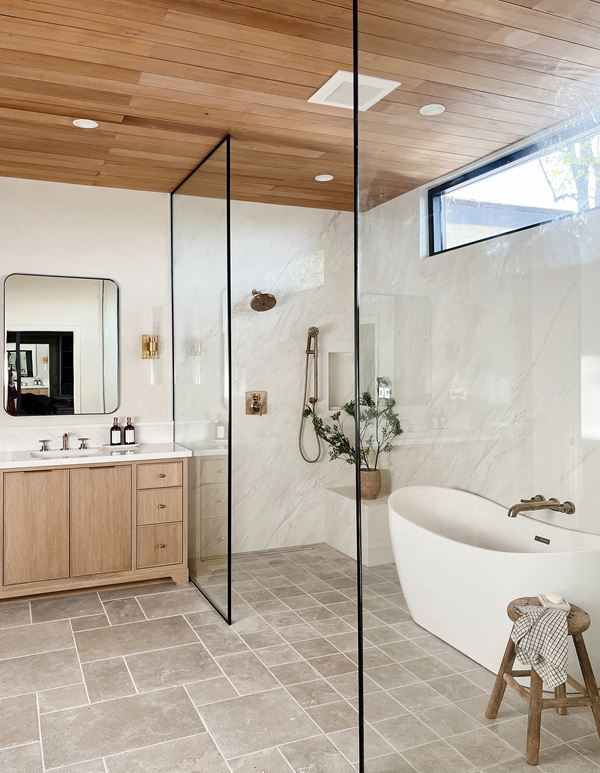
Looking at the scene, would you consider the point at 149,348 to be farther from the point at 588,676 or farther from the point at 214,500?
the point at 588,676

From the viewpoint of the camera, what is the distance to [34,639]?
133 inches

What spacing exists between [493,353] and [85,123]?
258cm

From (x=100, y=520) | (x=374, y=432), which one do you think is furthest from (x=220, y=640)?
(x=374, y=432)

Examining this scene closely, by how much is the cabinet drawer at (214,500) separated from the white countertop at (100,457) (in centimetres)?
30

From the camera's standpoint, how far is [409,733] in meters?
1.77

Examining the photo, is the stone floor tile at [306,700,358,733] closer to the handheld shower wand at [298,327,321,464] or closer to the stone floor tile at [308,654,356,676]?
the stone floor tile at [308,654,356,676]

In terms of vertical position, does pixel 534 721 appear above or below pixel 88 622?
above

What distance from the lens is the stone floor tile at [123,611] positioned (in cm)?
363

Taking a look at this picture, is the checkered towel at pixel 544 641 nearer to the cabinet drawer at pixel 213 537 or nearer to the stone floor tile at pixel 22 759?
the stone floor tile at pixel 22 759

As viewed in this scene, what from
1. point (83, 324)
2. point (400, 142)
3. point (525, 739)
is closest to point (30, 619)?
point (83, 324)

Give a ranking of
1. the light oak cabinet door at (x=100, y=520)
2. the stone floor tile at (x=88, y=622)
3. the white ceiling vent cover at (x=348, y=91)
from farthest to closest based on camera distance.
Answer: the light oak cabinet door at (x=100, y=520)
the stone floor tile at (x=88, y=622)
the white ceiling vent cover at (x=348, y=91)

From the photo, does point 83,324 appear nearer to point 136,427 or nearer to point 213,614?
point 136,427

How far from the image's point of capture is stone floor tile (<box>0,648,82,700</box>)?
2852 millimetres

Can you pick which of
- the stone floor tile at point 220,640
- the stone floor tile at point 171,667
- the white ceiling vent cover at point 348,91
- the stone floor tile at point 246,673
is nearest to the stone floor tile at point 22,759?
the stone floor tile at point 171,667
